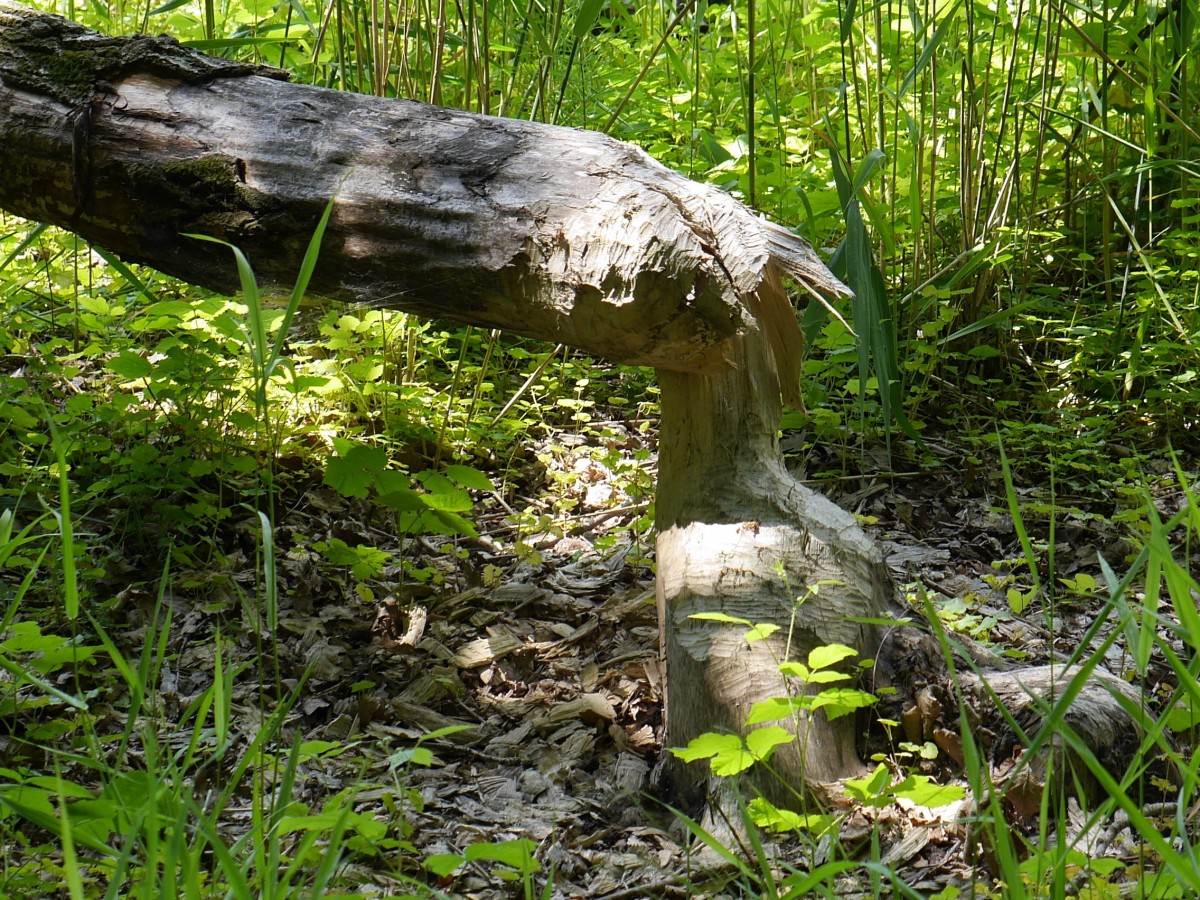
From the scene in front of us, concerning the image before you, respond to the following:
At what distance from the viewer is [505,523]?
2938mm

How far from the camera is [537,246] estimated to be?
1960 mm

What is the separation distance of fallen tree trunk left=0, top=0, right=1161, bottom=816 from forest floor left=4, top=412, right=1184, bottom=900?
0.21m

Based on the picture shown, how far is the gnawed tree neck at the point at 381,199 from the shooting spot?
1878 mm

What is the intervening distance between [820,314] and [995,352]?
905 mm

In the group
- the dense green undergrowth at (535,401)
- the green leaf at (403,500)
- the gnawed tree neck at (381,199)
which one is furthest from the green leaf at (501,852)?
the green leaf at (403,500)

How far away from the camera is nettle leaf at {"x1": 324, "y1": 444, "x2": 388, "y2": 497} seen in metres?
2.34

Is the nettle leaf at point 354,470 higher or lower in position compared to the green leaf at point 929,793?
higher

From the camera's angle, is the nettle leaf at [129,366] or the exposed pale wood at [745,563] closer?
the exposed pale wood at [745,563]

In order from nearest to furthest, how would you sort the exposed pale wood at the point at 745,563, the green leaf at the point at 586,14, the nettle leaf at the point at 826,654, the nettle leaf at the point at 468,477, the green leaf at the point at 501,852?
the green leaf at the point at 501,852 < the nettle leaf at the point at 826,654 < the exposed pale wood at the point at 745,563 < the green leaf at the point at 586,14 < the nettle leaf at the point at 468,477

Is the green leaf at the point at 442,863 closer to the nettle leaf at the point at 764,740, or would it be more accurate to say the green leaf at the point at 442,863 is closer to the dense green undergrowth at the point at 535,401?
the dense green undergrowth at the point at 535,401

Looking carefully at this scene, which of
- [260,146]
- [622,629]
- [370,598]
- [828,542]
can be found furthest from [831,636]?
[260,146]

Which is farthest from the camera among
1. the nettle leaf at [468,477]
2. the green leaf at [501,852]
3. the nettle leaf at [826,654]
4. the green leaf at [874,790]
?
the nettle leaf at [468,477]

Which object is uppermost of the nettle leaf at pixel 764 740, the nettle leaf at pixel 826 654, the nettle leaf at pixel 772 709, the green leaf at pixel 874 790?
the nettle leaf at pixel 826 654

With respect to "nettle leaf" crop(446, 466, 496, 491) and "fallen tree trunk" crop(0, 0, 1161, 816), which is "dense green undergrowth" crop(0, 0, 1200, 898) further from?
"fallen tree trunk" crop(0, 0, 1161, 816)
